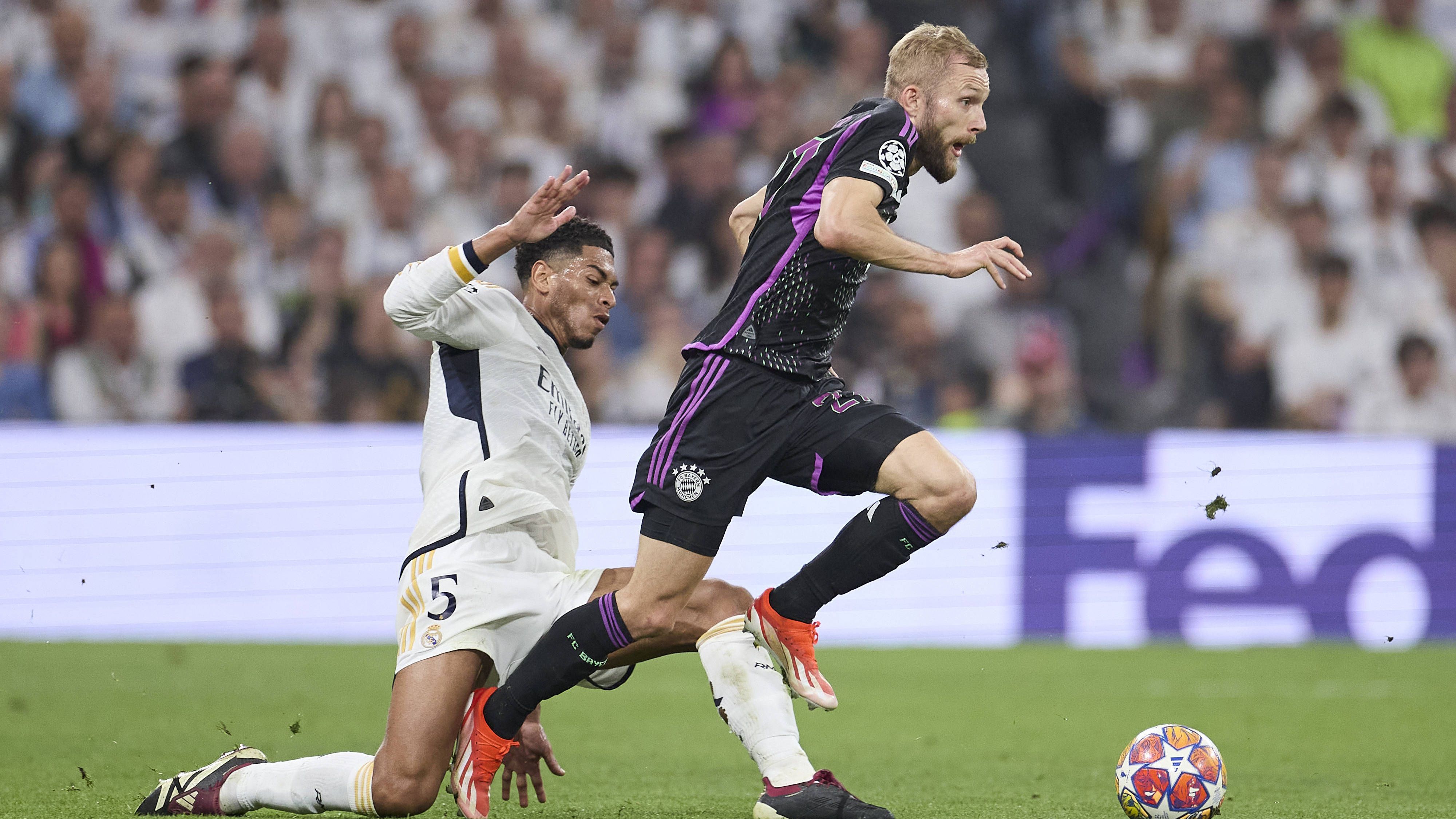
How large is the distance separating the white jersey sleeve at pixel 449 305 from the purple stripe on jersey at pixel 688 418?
723 millimetres

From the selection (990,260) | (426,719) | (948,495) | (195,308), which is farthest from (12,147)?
(990,260)

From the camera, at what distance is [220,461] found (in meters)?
10.3

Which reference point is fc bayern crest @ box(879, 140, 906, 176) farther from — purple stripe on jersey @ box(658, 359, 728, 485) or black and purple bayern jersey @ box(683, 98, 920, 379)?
purple stripe on jersey @ box(658, 359, 728, 485)

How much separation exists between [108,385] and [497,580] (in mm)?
7454

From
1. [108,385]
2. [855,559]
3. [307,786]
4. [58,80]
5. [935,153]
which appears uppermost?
[58,80]

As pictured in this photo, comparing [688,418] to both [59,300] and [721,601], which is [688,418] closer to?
[721,601]

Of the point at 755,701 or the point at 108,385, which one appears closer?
the point at 755,701

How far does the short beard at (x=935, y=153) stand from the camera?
15.9 ft

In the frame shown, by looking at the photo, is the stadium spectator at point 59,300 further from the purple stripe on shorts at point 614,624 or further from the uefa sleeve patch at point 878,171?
the uefa sleeve patch at point 878,171

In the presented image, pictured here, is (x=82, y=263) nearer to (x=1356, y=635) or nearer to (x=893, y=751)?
(x=893, y=751)

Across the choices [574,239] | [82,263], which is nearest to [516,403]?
[574,239]

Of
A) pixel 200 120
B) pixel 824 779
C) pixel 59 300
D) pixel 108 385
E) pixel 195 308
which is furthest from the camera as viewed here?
pixel 200 120

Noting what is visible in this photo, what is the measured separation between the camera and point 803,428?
478cm

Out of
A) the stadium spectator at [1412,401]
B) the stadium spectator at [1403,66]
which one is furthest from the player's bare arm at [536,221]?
the stadium spectator at [1403,66]
